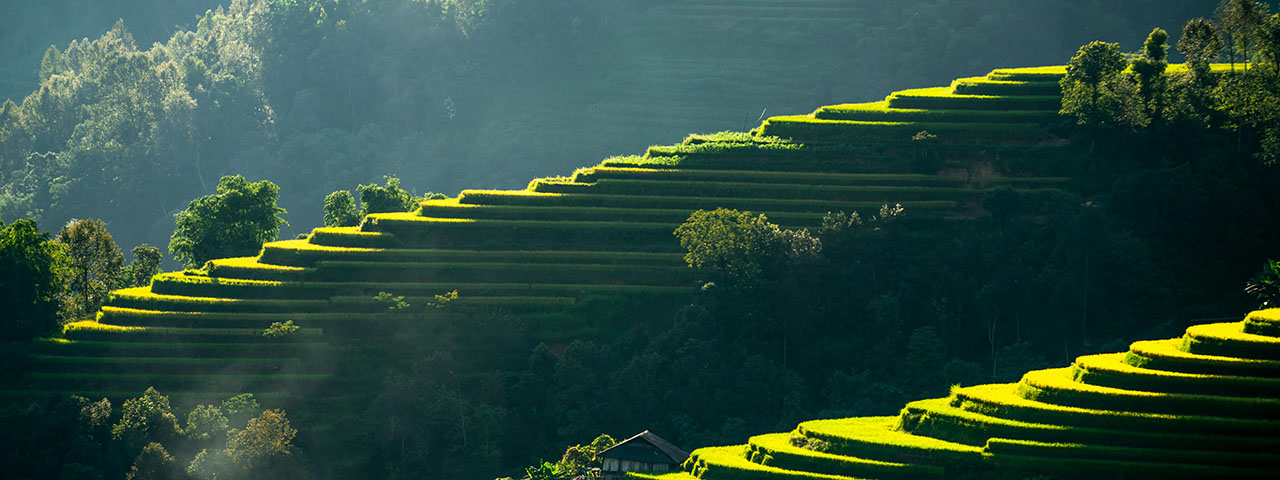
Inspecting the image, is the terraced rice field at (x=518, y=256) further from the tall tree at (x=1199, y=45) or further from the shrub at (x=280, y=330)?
the tall tree at (x=1199, y=45)

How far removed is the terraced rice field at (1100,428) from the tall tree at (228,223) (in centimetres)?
3526

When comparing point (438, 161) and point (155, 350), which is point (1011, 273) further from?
point (438, 161)

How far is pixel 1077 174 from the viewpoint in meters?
63.4

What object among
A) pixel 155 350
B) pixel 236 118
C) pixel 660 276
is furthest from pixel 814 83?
pixel 155 350

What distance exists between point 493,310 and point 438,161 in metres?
69.1

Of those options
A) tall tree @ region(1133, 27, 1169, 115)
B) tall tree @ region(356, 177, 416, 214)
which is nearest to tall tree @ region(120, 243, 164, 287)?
tall tree @ region(356, 177, 416, 214)

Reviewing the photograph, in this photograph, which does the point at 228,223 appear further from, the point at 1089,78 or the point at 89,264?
the point at 1089,78

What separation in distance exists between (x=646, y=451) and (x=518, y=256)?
17617mm

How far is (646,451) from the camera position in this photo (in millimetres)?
48250

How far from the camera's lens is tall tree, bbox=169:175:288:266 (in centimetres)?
7062

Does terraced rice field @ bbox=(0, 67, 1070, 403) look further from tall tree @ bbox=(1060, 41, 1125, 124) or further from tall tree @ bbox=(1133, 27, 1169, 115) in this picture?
tall tree @ bbox=(1133, 27, 1169, 115)

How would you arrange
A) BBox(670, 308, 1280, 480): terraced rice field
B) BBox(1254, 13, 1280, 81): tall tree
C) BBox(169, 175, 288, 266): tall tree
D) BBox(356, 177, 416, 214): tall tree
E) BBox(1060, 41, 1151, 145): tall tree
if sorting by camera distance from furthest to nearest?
1. BBox(356, 177, 416, 214): tall tree
2. BBox(169, 175, 288, 266): tall tree
3. BBox(1060, 41, 1151, 145): tall tree
4. BBox(1254, 13, 1280, 81): tall tree
5. BBox(670, 308, 1280, 480): terraced rice field

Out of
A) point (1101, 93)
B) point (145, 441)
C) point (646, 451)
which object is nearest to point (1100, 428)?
point (646, 451)

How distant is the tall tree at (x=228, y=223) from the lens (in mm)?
70625
